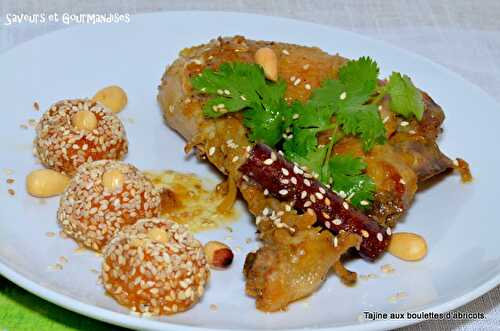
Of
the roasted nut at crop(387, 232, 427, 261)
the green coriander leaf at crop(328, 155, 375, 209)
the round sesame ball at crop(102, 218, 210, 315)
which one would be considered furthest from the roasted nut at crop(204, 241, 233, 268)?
the roasted nut at crop(387, 232, 427, 261)

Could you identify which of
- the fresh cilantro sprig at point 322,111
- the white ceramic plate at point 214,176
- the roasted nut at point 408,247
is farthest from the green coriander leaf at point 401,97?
the roasted nut at point 408,247

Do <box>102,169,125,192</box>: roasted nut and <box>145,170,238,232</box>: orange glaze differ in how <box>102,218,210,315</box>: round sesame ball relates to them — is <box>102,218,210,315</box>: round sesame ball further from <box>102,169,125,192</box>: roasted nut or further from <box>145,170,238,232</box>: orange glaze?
<box>145,170,238,232</box>: orange glaze

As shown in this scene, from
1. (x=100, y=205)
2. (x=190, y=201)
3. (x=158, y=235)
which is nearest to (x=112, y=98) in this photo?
(x=190, y=201)

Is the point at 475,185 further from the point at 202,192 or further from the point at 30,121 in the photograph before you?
the point at 30,121

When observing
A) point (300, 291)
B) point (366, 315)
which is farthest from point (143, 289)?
point (366, 315)

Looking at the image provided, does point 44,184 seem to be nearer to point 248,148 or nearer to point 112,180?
point 112,180

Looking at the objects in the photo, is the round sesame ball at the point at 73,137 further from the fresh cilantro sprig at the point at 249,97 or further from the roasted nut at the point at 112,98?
the fresh cilantro sprig at the point at 249,97
